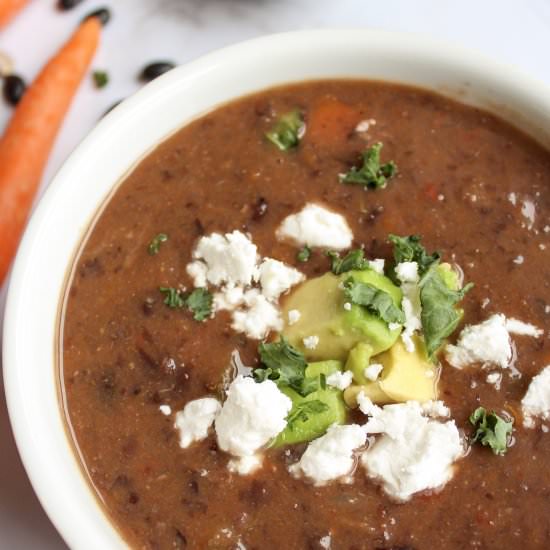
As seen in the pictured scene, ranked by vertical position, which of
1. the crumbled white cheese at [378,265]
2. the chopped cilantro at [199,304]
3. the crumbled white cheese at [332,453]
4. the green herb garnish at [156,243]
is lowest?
the crumbled white cheese at [332,453]

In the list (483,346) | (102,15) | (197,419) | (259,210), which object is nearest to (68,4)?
(102,15)

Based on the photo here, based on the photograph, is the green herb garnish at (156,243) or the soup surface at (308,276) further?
the green herb garnish at (156,243)

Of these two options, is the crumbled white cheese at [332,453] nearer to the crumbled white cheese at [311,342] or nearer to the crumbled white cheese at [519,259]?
the crumbled white cheese at [311,342]

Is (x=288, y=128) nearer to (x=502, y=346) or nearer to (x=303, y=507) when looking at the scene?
(x=502, y=346)

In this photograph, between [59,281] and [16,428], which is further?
[59,281]

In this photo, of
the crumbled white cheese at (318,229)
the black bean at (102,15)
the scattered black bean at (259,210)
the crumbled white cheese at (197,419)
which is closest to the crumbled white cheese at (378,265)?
the crumbled white cheese at (318,229)

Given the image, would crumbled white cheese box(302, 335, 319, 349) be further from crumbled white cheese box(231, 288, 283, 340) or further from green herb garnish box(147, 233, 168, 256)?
green herb garnish box(147, 233, 168, 256)

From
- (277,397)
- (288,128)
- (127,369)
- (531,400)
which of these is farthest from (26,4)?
(531,400)
